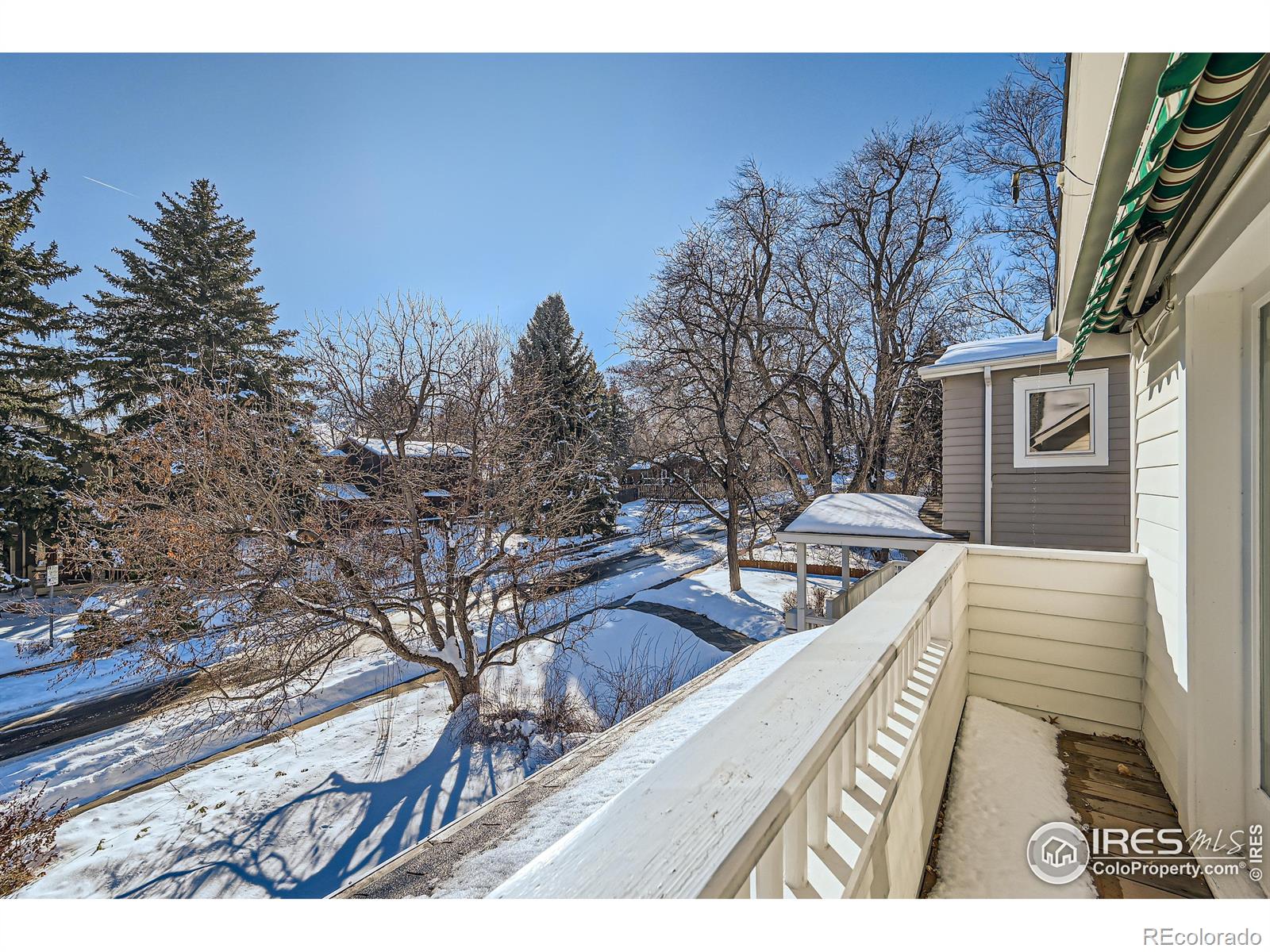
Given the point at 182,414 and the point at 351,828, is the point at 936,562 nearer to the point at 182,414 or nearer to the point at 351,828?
the point at 351,828

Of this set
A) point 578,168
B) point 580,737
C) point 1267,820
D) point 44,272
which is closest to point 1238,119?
point 1267,820

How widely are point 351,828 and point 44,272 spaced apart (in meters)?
6.00

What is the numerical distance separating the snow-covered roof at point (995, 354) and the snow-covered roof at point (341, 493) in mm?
6802

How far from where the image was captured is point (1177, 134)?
3.29ft

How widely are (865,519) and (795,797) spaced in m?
6.54

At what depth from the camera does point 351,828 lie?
3582 millimetres

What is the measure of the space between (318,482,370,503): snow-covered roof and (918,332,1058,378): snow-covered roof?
6.80 metres

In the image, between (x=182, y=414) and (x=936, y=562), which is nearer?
(x=936, y=562)

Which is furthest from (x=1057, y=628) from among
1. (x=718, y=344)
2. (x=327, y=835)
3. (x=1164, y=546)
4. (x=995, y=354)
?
(x=718, y=344)

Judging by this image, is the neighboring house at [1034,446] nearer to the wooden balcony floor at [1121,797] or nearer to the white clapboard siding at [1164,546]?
the white clapboard siding at [1164,546]

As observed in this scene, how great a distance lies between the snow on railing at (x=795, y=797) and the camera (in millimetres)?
444

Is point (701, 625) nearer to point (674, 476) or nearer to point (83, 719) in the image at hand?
point (674, 476)

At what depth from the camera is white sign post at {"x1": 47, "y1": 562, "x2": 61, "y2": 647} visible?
4.79 m
